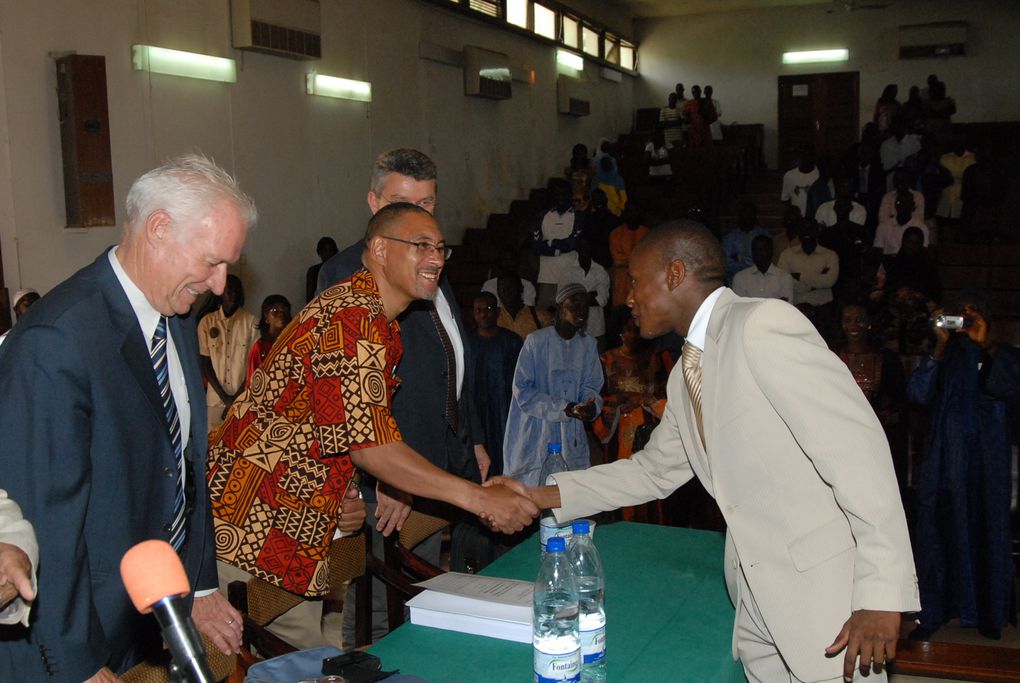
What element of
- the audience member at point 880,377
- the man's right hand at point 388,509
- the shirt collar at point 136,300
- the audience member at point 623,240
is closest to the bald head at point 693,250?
the shirt collar at point 136,300

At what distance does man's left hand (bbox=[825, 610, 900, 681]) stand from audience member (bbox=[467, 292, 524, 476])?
157 inches

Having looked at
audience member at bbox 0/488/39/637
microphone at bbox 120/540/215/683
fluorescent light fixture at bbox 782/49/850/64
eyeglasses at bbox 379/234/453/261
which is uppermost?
fluorescent light fixture at bbox 782/49/850/64

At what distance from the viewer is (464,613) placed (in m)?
2.24

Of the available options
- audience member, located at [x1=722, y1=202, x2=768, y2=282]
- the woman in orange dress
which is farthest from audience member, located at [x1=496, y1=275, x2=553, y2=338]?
audience member, located at [x1=722, y1=202, x2=768, y2=282]

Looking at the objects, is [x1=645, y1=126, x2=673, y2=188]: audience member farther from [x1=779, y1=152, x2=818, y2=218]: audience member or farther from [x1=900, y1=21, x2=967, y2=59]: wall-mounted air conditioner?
[x1=900, y1=21, x2=967, y2=59]: wall-mounted air conditioner

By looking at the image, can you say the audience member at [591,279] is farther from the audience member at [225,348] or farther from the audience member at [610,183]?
the audience member at [610,183]

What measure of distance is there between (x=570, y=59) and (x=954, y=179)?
635 cm

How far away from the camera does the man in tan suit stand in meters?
1.83

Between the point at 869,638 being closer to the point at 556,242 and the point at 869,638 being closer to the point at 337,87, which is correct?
the point at 556,242

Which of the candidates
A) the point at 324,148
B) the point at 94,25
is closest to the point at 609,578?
the point at 94,25

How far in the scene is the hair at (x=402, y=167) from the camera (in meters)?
3.34

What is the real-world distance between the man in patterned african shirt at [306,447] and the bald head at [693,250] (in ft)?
2.54

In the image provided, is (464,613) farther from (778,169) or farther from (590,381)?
(778,169)

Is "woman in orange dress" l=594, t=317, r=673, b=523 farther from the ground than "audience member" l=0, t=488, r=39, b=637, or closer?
closer
